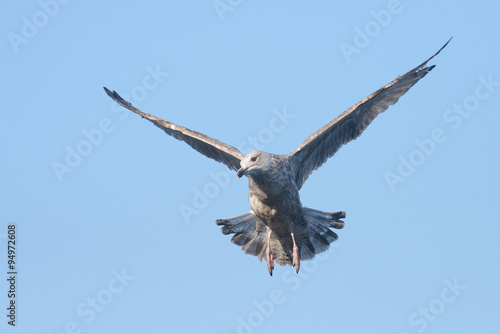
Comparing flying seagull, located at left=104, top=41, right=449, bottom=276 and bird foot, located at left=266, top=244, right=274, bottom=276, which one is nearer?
flying seagull, located at left=104, top=41, right=449, bottom=276

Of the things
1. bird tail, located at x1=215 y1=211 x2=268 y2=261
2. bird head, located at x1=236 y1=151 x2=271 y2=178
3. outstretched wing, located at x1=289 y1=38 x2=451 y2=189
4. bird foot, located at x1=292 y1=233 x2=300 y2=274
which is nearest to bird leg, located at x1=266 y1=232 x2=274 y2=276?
bird foot, located at x1=292 y1=233 x2=300 y2=274

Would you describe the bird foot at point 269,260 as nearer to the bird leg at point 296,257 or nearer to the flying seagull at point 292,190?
the flying seagull at point 292,190

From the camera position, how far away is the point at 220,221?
18422 millimetres

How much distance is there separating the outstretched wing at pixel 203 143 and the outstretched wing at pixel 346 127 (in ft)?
4.27

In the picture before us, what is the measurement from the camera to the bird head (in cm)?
1616

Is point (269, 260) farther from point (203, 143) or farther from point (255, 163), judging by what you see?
point (203, 143)

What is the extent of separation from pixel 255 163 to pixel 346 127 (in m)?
2.72

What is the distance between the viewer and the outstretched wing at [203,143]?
59.8ft

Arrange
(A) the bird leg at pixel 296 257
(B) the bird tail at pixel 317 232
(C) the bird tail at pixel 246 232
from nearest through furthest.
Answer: (A) the bird leg at pixel 296 257 < (B) the bird tail at pixel 317 232 < (C) the bird tail at pixel 246 232

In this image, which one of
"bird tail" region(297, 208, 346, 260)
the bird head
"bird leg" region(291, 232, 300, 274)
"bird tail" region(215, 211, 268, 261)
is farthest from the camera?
"bird tail" region(215, 211, 268, 261)

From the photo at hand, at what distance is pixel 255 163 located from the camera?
1625cm

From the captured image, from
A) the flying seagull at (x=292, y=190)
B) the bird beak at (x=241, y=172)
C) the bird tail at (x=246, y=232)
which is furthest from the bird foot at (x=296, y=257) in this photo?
the bird beak at (x=241, y=172)

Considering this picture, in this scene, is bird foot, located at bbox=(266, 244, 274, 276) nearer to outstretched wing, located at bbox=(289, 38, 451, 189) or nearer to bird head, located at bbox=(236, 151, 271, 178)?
outstretched wing, located at bbox=(289, 38, 451, 189)

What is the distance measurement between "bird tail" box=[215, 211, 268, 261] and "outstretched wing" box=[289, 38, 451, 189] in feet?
4.09
